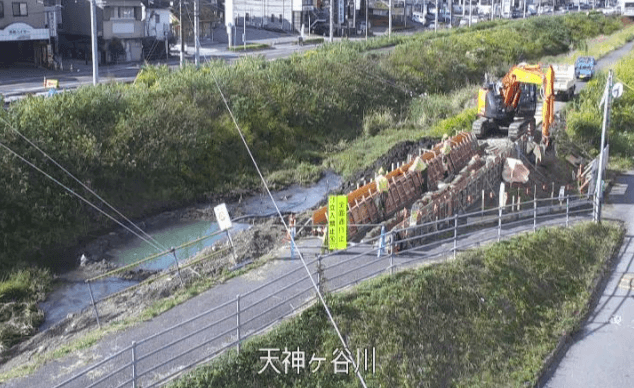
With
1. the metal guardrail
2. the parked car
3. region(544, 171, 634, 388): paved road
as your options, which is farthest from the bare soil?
the parked car

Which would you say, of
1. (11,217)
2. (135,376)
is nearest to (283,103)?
(11,217)

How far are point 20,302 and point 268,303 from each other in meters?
6.87

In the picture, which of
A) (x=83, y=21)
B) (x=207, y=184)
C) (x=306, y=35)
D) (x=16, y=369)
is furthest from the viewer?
(x=306, y=35)

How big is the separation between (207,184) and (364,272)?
12139mm

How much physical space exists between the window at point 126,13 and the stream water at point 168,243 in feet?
77.2

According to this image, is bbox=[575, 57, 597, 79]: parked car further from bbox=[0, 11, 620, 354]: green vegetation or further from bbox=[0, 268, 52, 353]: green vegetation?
bbox=[0, 268, 52, 353]: green vegetation

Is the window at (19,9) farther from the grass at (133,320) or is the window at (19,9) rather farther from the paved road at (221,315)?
the grass at (133,320)

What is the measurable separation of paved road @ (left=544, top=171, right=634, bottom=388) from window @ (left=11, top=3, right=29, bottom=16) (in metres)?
35.2

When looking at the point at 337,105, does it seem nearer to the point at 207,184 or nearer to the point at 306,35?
the point at 207,184

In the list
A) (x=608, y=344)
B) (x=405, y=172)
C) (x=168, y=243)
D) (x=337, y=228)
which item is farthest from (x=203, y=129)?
(x=608, y=344)

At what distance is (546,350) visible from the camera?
14.2 m

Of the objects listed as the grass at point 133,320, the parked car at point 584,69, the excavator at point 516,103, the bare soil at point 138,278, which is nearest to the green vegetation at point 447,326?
the grass at point 133,320

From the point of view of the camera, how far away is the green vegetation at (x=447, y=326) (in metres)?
11.9

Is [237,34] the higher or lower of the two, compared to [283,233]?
higher
